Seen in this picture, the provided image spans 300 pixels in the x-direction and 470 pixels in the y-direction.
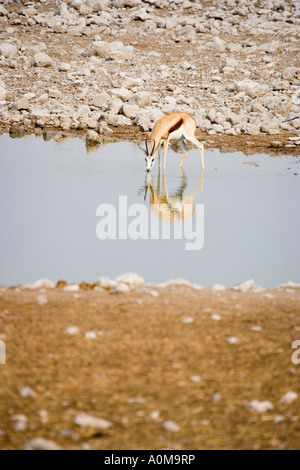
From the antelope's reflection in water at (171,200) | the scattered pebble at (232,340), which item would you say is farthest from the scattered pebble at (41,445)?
the antelope's reflection in water at (171,200)

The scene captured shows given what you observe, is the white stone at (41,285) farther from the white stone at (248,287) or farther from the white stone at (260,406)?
the white stone at (260,406)

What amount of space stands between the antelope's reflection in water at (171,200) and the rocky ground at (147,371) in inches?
154

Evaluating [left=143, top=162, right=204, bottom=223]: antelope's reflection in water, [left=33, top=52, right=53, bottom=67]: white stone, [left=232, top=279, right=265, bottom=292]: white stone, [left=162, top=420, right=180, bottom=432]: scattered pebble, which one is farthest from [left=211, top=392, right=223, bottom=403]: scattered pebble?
[left=33, top=52, right=53, bottom=67]: white stone

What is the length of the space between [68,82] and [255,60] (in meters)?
6.50

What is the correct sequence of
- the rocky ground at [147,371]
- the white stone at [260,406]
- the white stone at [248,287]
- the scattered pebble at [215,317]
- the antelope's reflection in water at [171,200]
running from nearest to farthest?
the rocky ground at [147,371]
the white stone at [260,406]
the scattered pebble at [215,317]
the white stone at [248,287]
the antelope's reflection in water at [171,200]

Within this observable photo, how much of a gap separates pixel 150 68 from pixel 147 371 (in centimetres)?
1820

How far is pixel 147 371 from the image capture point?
3688 millimetres

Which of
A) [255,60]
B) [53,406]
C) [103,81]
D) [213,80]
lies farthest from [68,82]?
[53,406]

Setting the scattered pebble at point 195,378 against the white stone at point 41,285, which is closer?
the scattered pebble at point 195,378

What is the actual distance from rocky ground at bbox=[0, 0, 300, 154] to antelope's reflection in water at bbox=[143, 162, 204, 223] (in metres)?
4.21

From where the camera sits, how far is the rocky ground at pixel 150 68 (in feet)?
53.5

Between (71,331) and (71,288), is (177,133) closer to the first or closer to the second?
(71,288)

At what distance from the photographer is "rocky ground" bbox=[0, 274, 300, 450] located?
10.4 ft
